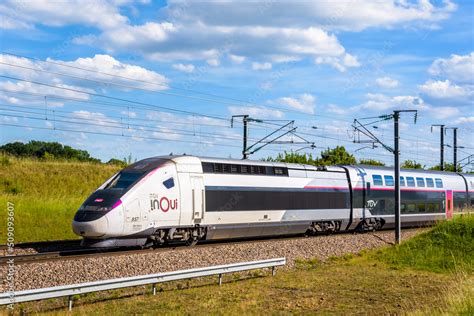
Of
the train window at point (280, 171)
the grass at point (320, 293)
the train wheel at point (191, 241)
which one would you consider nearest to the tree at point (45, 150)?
the train window at point (280, 171)

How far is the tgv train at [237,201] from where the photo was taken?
20.4 metres

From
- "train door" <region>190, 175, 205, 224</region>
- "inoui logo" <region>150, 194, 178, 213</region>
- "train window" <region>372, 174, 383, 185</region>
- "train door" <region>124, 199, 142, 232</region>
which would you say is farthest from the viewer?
"train window" <region>372, 174, 383, 185</region>

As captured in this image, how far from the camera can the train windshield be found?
21.0m

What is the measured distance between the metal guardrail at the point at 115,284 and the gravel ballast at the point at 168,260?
7.16 ft

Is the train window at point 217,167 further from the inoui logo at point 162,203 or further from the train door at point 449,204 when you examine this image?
the train door at point 449,204

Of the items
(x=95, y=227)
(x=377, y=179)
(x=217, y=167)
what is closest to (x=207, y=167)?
(x=217, y=167)

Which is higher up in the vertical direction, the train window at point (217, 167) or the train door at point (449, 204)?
the train window at point (217, 167)

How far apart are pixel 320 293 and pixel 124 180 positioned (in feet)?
30.3

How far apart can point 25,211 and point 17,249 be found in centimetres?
947

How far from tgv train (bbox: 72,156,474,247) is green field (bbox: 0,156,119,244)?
8818 mm

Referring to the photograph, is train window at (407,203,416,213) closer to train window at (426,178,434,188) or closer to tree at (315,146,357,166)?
train window at (426,178,434,188)

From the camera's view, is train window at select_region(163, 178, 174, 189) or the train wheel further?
the train wheel

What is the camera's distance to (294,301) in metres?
14.0

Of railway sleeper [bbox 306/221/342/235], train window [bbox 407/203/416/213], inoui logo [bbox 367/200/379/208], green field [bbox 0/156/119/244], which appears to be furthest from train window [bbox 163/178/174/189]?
train window [bbox 407/203/416/213]
